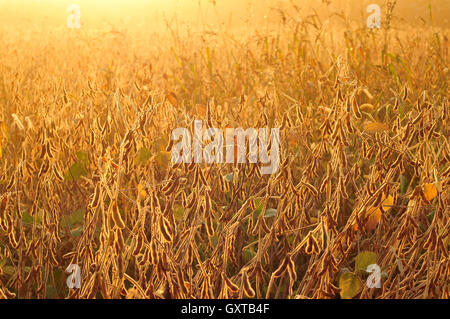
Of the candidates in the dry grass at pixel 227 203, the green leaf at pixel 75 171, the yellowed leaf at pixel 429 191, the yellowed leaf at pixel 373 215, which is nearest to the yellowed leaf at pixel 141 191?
the dry grass at pixel 227 203

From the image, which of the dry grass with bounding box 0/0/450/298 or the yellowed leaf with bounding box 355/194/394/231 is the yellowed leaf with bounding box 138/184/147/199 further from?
the yellowed leaf with bounding box 355/194/394/231

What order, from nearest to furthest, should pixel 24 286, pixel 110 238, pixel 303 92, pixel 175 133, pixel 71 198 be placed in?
pixel 110 238 < pixel 175 133 < pixel 24 286 < pixel 71 198 < pixel 303 92

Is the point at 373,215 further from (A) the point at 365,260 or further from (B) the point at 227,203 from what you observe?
(B) the point at 227,203

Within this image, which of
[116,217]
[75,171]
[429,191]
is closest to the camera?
[116,217]

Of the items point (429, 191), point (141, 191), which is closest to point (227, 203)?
point (141, 191)

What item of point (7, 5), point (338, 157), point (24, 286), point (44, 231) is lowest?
point (24, 286)

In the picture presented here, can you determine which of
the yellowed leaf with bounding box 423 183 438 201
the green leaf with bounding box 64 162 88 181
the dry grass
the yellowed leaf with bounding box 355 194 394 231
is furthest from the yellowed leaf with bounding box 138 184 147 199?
the yellowed leaf with bounding box 423 183 438 201

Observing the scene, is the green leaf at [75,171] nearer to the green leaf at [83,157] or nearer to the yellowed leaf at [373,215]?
the green leaf at [83,157]

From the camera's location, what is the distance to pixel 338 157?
1125 mm

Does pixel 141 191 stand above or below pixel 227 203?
above
